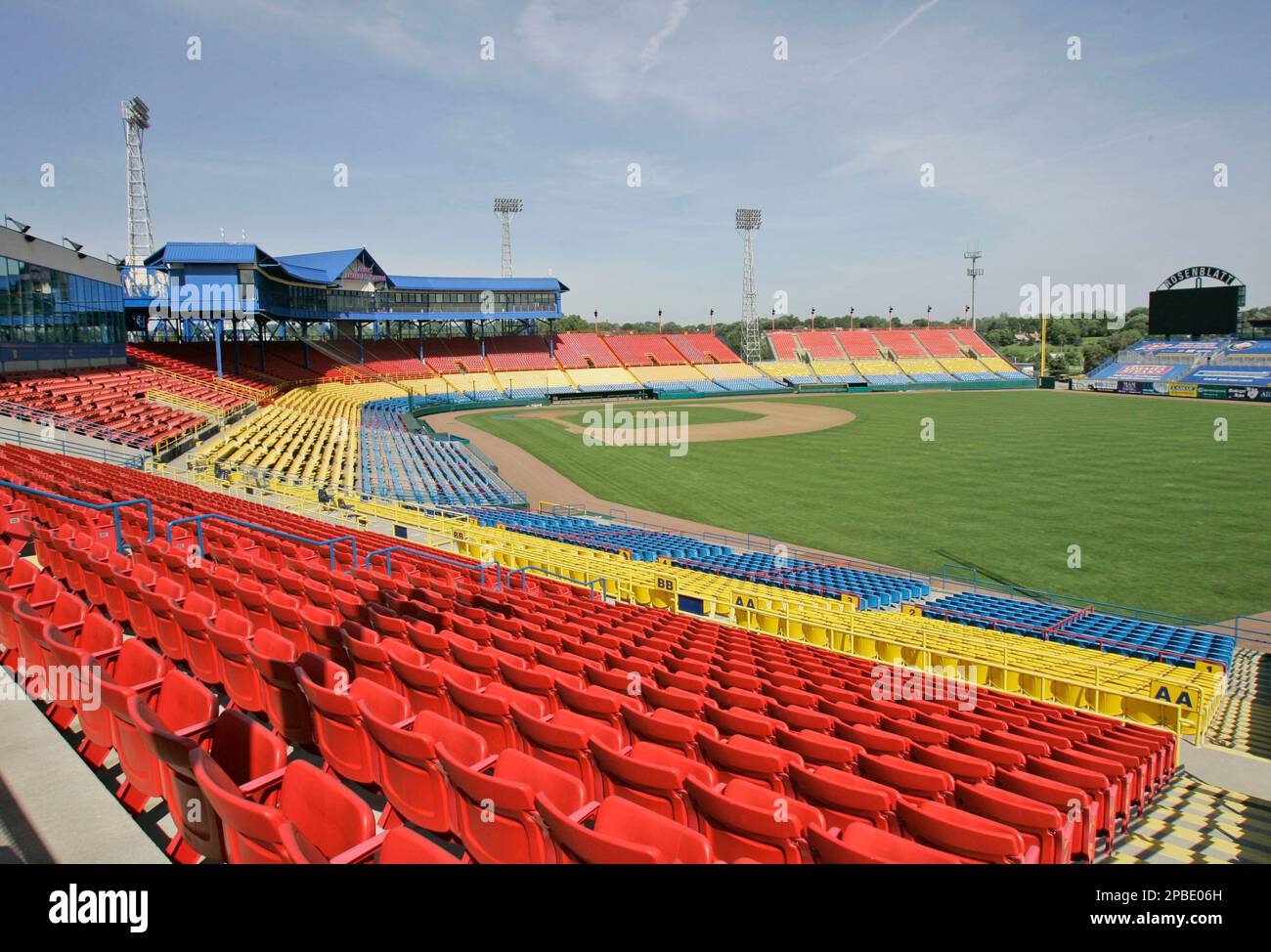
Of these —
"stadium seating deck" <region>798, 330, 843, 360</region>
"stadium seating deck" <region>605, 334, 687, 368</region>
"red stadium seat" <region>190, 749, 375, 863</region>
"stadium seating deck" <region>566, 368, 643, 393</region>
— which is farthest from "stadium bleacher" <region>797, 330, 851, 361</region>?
"red stadium seat" <region>190, 749, 375, 863</region>

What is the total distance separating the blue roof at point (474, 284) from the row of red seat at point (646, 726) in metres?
68.0

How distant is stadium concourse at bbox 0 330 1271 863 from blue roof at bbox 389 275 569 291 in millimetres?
59676

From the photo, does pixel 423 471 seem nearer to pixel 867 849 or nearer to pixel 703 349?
pixel 867 849

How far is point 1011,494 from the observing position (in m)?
30.8

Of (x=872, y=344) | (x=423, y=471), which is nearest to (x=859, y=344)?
(x=872, y=344)

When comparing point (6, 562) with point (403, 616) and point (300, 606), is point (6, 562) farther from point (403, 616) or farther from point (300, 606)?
point (403, 616)

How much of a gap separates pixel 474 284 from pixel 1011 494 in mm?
59058

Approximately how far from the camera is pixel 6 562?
25.9 ft

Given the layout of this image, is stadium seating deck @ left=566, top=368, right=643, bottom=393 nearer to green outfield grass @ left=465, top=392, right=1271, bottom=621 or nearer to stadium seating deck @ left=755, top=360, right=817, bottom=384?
stadium seating deck @ left=755, top=360, right=817, bottom=384

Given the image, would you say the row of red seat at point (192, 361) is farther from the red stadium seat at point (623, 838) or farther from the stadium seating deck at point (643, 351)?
the red stadium seat at point (623, 838)

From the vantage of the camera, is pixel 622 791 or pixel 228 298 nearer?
pixel 622 791
